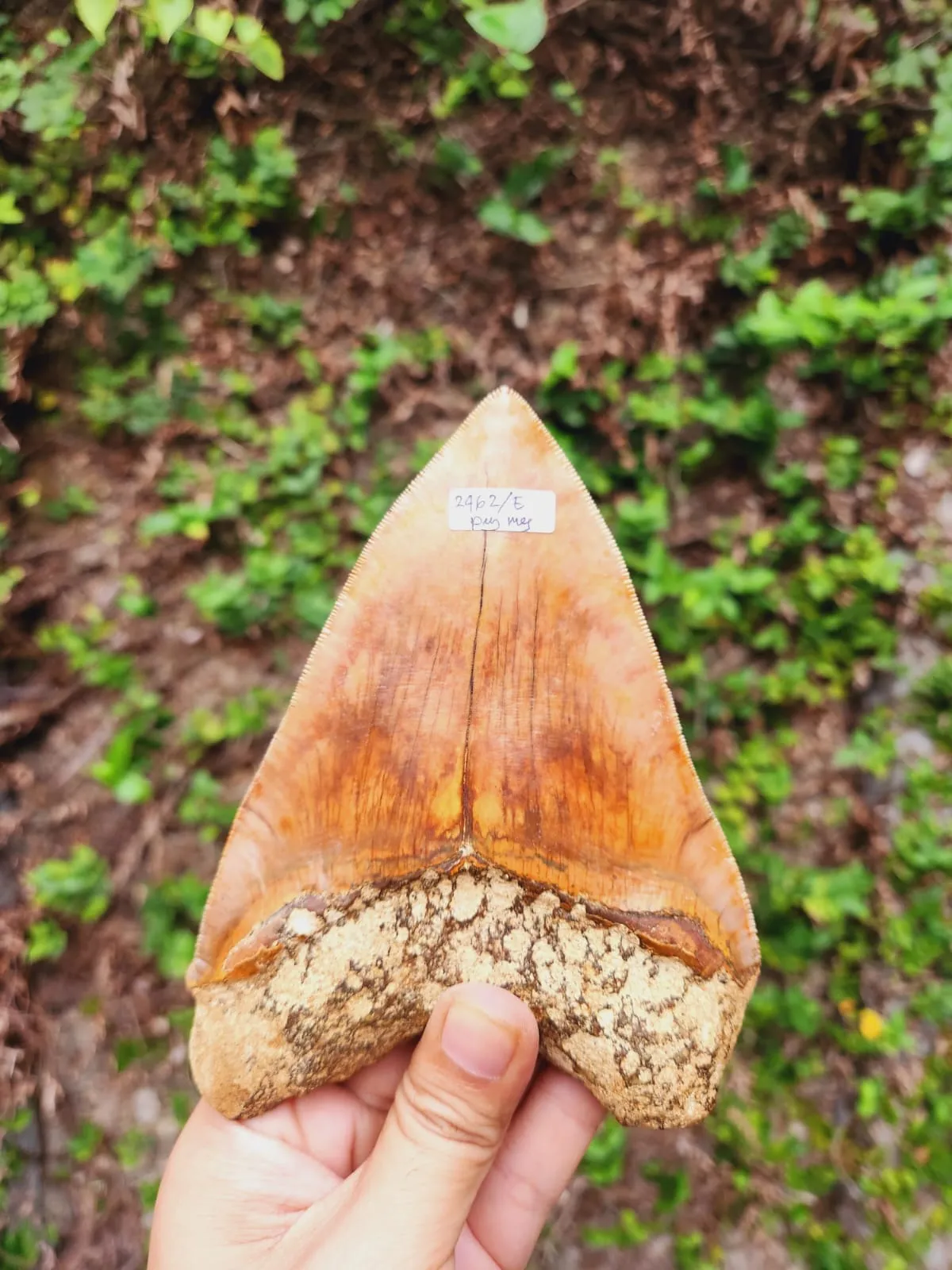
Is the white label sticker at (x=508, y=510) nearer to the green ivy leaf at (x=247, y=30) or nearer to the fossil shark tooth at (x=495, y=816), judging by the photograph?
the fossil shark tooth at (x=495, y=816)

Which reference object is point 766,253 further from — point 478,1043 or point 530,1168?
point 530,1168

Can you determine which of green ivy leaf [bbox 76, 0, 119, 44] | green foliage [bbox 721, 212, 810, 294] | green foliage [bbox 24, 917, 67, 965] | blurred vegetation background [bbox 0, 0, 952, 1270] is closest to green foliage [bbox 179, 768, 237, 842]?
blurred vegetation background [bbox 0, 0, 952, 1270]

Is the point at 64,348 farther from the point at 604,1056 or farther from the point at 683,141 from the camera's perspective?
the point at 604,1056

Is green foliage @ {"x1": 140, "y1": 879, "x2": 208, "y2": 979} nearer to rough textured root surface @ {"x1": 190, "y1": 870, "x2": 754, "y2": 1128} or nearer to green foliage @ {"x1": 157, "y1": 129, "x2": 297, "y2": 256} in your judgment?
rough textured root surface @ {"x1": 190, "y1": 870, "x2": 754, "y2": 1128}

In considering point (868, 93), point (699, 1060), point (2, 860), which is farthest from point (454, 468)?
point (2, 860)

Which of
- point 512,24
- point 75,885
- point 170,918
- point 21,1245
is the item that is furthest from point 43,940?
point 512,24
